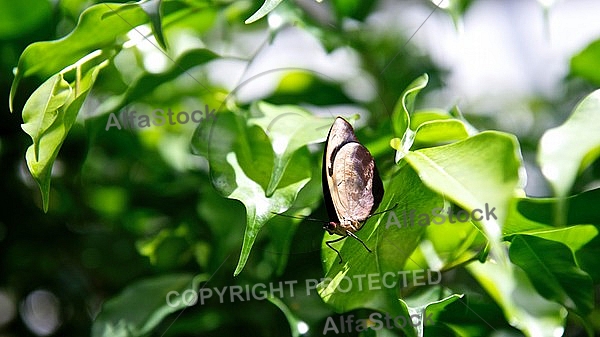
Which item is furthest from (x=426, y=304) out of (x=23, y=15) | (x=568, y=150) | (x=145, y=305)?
(x=23, y=15)

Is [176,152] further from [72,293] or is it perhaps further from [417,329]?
[417,329]

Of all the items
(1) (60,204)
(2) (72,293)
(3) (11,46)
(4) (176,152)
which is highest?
(3) (11,46)

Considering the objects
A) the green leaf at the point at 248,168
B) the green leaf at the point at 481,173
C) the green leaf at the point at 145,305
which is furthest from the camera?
the green leaf at the point at 145,305

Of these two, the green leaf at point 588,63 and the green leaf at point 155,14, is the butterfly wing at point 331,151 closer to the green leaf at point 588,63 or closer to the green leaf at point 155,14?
the green leaf at point 155,14

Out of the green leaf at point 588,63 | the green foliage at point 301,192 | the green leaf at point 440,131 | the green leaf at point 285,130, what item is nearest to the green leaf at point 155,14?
the green foliage at point 301,192

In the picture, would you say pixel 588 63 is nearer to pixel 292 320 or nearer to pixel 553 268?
pixel 553 268

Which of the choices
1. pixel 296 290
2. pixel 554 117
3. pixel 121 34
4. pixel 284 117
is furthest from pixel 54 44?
pixel 554 117
